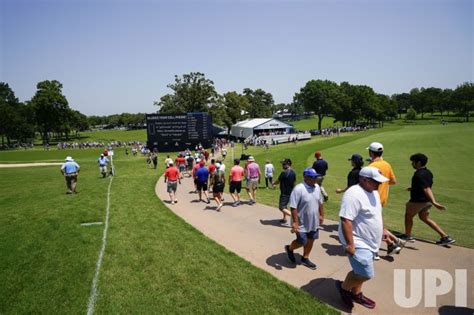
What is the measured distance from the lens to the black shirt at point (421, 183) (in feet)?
19.9

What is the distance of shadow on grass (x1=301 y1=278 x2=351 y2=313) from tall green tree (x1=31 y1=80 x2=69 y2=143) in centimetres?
8339

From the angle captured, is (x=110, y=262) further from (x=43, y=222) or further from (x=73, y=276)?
(x=43, y=222)

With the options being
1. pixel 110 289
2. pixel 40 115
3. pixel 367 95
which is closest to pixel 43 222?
pixel 110 289

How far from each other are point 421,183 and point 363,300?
308 centimetres

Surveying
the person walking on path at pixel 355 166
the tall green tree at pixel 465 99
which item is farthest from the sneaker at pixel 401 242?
the tall green tree at pixel 465 99

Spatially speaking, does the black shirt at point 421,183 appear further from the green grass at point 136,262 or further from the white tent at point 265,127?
the white tent at point 265,127

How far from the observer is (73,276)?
5.63 metres

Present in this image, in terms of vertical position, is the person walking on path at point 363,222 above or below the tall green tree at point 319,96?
below

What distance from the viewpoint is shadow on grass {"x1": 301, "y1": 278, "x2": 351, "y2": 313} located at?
4.50 metres

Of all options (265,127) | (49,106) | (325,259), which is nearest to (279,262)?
(325,259)

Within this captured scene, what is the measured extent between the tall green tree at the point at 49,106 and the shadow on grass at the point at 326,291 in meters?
83.4

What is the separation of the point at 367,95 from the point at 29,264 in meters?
90.4

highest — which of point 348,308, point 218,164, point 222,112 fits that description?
point 222,112

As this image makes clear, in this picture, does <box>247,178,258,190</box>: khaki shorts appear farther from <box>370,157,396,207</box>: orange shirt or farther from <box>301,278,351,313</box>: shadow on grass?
<box>301,278,351,313</box>: shadow on grass
